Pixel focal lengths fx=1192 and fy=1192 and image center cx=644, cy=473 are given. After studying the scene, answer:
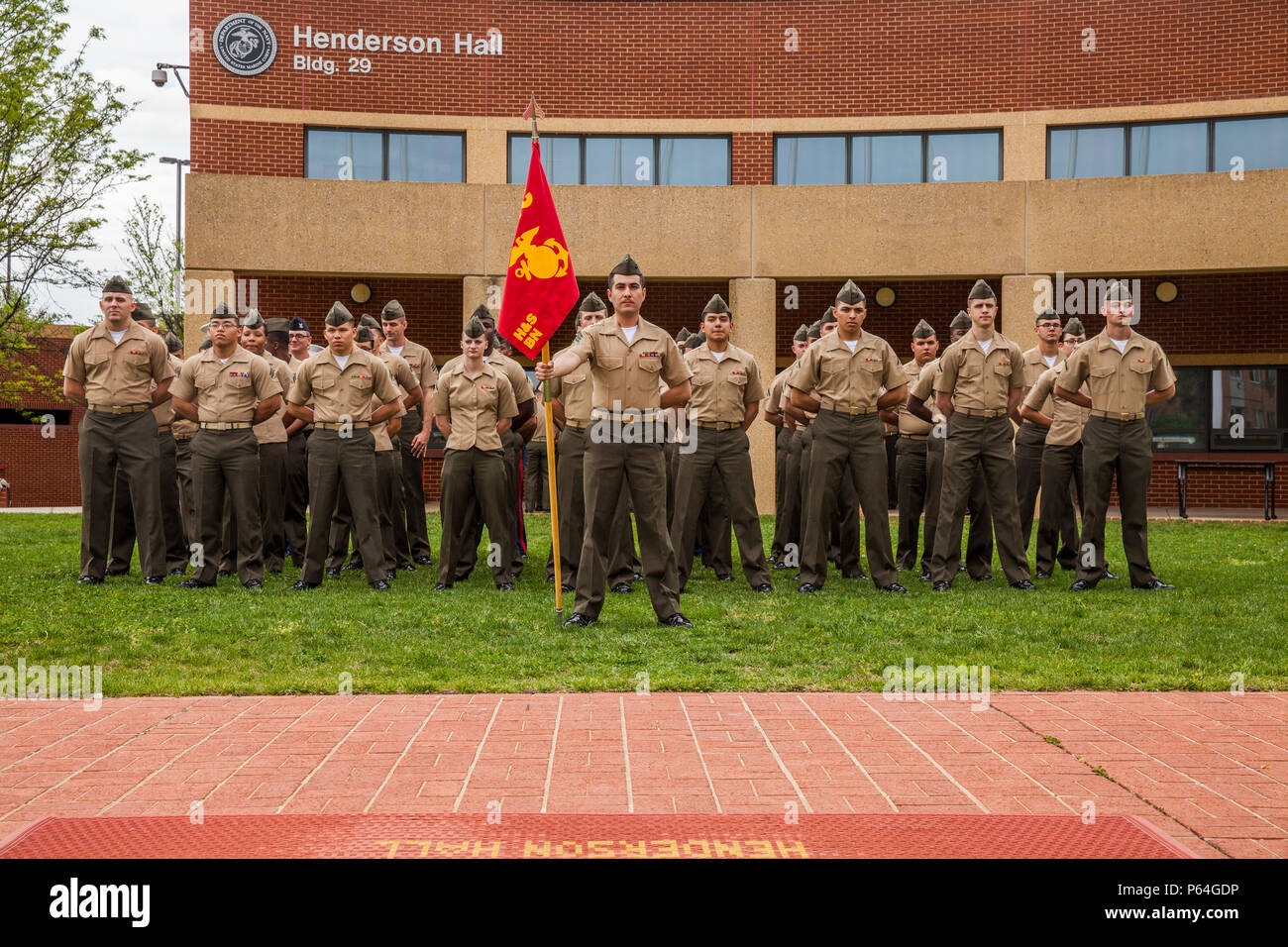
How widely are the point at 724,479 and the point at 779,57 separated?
527 inches

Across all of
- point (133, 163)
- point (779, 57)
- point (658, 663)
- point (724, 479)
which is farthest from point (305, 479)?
point (133, 163)

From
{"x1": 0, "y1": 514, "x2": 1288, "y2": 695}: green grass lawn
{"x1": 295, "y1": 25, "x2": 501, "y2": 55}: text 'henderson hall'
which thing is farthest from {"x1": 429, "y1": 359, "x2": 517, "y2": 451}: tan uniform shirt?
{"x1": 295, "y1": 25, "x2": 501, "y2": 55}: text 'henderson hall'

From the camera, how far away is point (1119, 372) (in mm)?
10258

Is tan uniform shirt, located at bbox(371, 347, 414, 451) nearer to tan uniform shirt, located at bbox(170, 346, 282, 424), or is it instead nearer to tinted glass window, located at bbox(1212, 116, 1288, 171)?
tan uniform shirt, located at bbox(170, 346, 282, 424)

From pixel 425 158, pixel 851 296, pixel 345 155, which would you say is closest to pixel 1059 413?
pixel 851 296

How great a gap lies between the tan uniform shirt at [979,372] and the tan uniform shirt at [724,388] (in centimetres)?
168

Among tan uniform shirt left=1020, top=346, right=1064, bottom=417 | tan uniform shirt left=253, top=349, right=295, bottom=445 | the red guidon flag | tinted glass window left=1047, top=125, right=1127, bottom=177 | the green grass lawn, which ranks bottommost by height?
the green grass lawn

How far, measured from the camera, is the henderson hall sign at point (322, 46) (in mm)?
20766

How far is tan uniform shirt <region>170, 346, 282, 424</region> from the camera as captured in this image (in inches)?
406

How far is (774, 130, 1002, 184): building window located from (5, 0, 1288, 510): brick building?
0.04 metres

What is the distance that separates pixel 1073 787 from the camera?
4324 mm

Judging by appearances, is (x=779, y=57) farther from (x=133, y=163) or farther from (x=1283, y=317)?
(x=133, y=163)

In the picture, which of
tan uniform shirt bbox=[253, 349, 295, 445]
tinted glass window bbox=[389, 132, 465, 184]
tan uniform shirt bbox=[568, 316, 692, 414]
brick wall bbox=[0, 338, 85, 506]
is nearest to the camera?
tan uniform shirt bbox=[568, 316, 692, 414]
